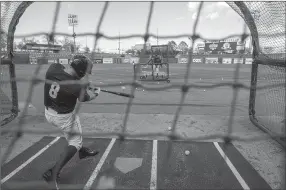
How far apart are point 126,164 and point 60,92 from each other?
1.68 meters

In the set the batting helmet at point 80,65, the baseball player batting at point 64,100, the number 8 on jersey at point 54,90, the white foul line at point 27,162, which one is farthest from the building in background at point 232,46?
the white foul line at point 27,162

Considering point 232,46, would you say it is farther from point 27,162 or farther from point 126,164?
point 27,162

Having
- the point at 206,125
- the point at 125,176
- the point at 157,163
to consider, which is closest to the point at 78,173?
the point at 125,176

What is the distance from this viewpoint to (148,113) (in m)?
6.81

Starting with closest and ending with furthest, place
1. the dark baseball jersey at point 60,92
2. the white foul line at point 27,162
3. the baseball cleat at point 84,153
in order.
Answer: the dark baseball jersey at point 60,92 → the white foul line at point 27,162 → the baseball cleat at point 84,153

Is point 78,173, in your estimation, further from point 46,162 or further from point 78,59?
point 78,59

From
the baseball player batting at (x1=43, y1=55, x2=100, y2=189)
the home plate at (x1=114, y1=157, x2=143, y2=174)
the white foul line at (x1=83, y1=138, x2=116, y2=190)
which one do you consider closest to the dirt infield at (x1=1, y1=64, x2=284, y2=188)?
the baseball player batting at (x1=43, y1=55, x2=100, y2=189)

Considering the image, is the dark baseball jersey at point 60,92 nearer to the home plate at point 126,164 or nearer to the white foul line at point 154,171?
the home plate at point 126,164

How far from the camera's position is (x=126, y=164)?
3658mm

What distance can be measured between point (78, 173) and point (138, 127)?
232 cm

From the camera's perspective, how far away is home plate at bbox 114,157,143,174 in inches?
137

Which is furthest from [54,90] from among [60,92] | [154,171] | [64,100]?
[154,171]

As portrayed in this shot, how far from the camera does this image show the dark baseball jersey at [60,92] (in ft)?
9.52

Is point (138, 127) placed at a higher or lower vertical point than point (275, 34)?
lower
